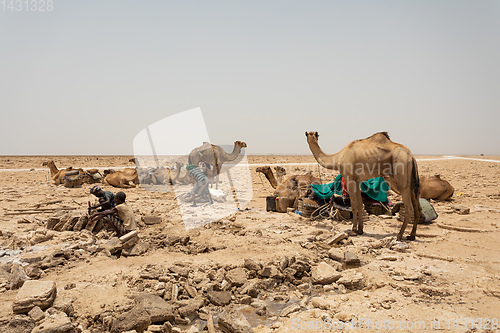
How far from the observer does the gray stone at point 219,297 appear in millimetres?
4847

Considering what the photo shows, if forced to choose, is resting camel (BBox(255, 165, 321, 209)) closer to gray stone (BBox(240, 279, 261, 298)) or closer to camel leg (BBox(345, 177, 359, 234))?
camel leg (BBox(345, 177, 359, 234))

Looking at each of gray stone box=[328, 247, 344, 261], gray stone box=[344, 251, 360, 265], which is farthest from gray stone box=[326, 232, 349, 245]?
gray stone box=[344, 251, 360, 265]

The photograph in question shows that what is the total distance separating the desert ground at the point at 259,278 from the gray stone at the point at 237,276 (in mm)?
Result: 18

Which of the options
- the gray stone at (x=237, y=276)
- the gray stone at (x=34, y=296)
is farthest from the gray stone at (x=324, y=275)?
the gray stone at (x=34, y=296)

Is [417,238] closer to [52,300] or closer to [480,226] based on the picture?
[480,226]

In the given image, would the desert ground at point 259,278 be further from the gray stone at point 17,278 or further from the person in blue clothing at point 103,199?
the person in blue clothing at point 103,199

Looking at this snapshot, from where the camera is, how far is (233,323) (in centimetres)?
404

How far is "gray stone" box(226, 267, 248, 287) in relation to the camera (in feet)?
17.5

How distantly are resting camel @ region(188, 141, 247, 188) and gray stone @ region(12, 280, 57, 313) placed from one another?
37.4 ft

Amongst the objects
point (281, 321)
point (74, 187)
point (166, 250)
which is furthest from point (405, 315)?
point (74, 187)

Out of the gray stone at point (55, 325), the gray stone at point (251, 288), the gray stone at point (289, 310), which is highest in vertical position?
the gray stone at point (55, 325)

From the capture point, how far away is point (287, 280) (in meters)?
5.66

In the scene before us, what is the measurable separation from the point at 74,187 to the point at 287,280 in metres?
14.9

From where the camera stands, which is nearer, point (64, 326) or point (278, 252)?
point (64, 326)
